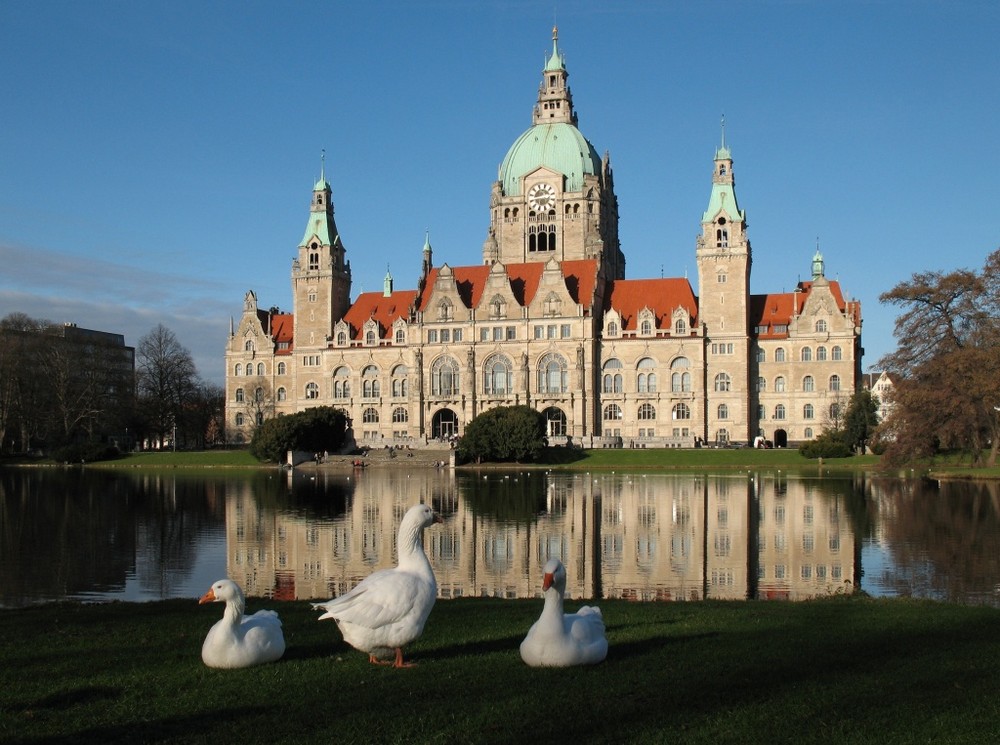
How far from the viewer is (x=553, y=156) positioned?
108 m

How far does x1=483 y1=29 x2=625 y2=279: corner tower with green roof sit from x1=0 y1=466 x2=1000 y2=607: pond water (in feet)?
178

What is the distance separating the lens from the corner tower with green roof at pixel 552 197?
104875 millimetres

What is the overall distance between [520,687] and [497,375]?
86066 mm

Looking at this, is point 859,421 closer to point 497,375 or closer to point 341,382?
point 497,375

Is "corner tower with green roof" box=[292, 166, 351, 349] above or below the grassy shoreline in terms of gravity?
above

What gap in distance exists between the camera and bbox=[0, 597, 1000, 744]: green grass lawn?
8672 mm

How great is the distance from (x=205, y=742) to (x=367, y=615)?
2.31m

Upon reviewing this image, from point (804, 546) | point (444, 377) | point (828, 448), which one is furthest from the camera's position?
point (444, 377)

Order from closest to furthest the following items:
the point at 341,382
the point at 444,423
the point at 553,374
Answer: the point at 553,374, the point at 444,423, the point at 341,382

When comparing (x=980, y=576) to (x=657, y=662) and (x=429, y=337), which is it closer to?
(x=657, y=662)

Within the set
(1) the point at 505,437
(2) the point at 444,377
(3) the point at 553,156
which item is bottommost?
(1) the point at 505,437

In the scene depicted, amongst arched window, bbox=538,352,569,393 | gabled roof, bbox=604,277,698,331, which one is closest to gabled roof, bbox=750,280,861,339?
gabled roof, bbox=604,277,698,331

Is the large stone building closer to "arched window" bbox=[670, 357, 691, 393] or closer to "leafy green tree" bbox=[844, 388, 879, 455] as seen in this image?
"arched window" bbox=[670, 357, 691, 393]

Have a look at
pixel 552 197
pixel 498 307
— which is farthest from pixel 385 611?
pixel 552 197
